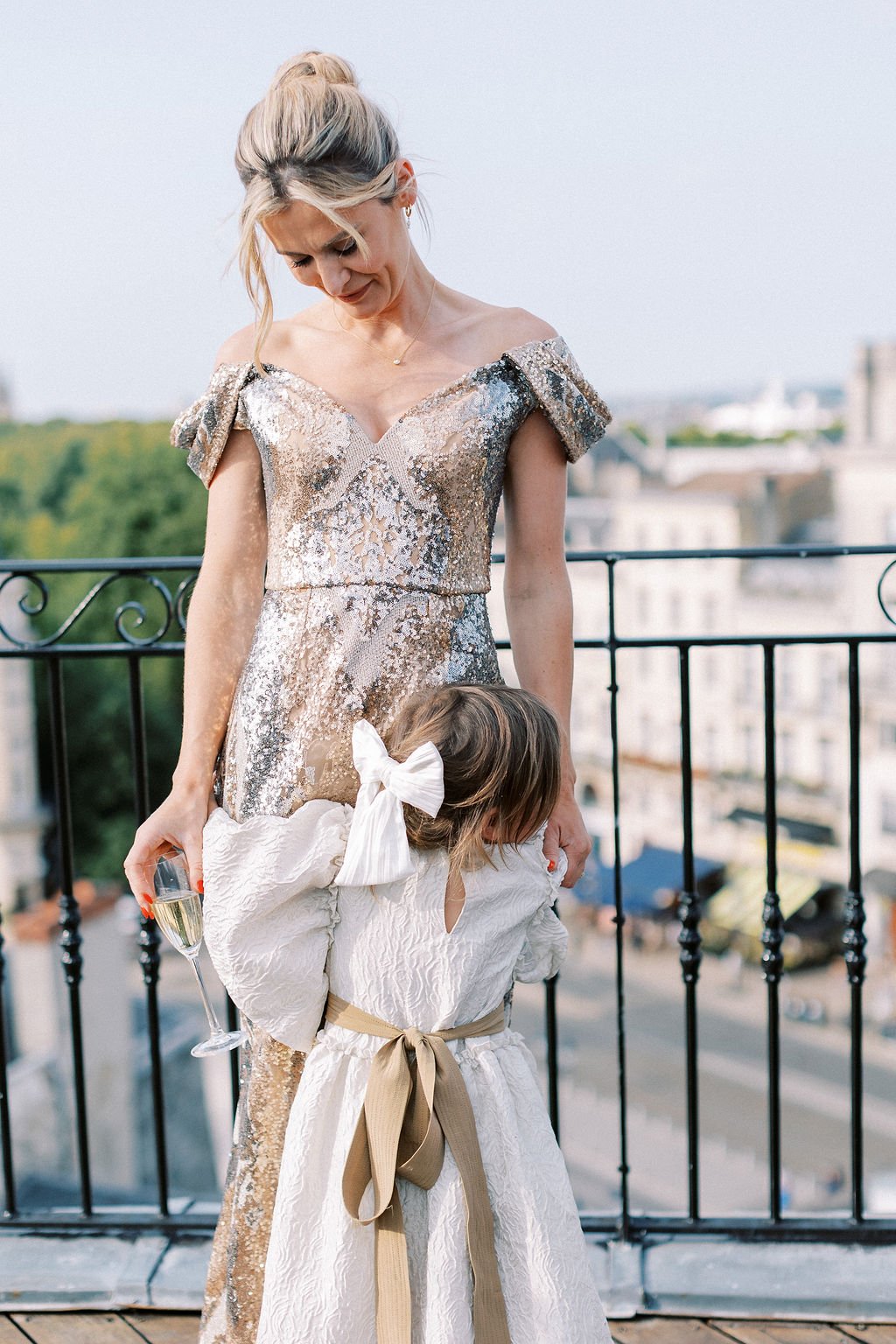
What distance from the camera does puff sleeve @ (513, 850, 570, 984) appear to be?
143 cm

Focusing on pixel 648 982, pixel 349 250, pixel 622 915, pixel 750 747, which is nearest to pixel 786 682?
pixel 750 747

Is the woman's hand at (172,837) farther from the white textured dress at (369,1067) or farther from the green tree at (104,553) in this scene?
the green tree at (104,553)

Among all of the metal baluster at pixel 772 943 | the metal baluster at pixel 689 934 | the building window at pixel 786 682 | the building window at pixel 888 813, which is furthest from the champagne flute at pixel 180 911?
the building window at pixel 786 682

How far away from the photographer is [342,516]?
4.59 feet

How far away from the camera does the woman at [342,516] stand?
1364 mm

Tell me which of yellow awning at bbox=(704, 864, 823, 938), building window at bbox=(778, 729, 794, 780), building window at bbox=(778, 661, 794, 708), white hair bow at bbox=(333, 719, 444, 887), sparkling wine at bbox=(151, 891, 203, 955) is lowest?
yellow awning at bbox=(704, 864, 823, 938)

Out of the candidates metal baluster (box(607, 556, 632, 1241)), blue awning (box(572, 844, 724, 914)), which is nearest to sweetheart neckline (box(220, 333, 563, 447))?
metal baluster (box(607, 556, 632, 1241))

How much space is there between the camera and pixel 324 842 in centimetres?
131

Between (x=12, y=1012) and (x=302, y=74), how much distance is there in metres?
25.7

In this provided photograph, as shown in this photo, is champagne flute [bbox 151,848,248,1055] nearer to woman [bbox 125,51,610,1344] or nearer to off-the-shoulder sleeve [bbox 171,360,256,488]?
woman [bbox 125,51,610,1344]

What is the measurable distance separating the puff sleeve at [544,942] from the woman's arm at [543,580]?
0.05 metres

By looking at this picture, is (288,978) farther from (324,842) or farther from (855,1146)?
(855,1146)

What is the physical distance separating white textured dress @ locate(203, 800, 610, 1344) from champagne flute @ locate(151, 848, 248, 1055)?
0.09 m

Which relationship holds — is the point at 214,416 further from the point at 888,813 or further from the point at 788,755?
the point at 788,755
